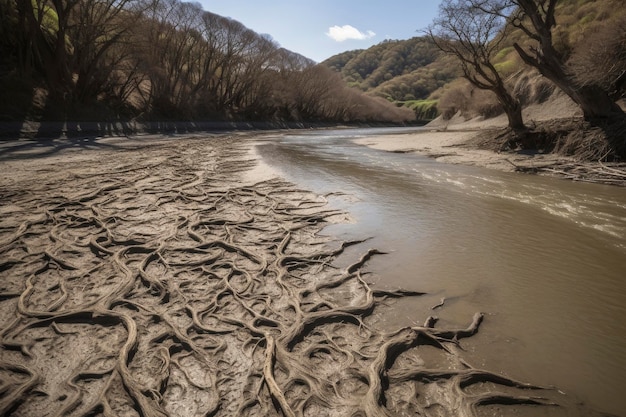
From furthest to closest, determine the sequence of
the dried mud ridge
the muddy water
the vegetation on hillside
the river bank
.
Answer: the vegetation on hillside, the river bank, the muddy water, the dried mud ridge

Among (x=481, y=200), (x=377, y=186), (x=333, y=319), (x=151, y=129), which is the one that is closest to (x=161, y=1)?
(x=151, y=129)

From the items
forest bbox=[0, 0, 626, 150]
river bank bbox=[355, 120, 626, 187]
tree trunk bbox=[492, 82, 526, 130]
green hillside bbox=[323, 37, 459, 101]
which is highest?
green hillside bbox=[323, 37, 459, 101]

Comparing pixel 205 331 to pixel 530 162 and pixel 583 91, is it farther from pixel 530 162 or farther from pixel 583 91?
pixel 583 91

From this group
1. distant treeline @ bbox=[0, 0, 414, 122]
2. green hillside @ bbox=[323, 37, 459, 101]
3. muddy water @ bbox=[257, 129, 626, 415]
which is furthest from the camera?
green hillside @ bbox=[323, 37, 459, 101]

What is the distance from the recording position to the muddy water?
2.68 m

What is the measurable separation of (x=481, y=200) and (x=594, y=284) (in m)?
4.36

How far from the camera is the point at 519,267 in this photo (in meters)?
4.36

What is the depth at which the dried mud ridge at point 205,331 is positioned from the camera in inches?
90.1

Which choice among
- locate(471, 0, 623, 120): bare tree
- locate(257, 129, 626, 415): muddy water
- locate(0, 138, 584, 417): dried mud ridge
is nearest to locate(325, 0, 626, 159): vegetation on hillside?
locate(471, 0, 623, 120): bare tree

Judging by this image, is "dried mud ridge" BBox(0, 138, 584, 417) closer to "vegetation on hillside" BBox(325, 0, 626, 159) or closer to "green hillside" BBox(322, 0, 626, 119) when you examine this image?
"vegetation on hillside" BBox(325, 0, 626, 159)

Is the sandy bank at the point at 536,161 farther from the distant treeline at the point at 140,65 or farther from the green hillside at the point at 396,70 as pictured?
the green hillside at the point at 396,70

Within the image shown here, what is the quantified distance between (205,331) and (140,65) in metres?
33.6

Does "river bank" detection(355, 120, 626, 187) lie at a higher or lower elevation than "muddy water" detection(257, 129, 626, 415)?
higher

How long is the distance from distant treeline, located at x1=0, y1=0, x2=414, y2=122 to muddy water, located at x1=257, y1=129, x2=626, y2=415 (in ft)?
72.5
